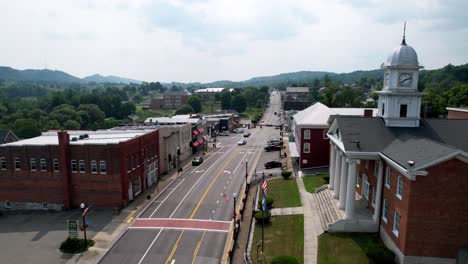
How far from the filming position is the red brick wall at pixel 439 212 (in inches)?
970

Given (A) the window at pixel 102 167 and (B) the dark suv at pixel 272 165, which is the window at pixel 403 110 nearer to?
(B) the dark suv at pixel 272 165

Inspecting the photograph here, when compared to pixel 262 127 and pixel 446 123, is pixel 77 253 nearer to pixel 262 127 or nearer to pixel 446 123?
pixel 446 123

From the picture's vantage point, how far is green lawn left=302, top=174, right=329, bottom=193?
47.2m

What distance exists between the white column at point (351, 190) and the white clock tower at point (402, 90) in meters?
7.72

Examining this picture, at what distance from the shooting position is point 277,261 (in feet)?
83.4

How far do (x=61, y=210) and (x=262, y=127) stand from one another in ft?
321

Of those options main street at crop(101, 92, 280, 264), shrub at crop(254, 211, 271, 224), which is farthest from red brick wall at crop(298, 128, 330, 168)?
shrub at crop(254, 211, 271, 224)

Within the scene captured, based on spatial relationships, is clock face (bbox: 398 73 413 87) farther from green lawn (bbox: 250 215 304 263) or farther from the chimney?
the chimney

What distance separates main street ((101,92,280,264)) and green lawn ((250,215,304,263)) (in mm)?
3377

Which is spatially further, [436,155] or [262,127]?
[262,127]

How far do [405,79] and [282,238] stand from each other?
69.0 ft

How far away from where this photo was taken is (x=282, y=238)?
109ft

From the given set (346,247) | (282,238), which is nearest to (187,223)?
(282,238)

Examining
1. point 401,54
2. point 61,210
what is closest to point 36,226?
point 61,210
